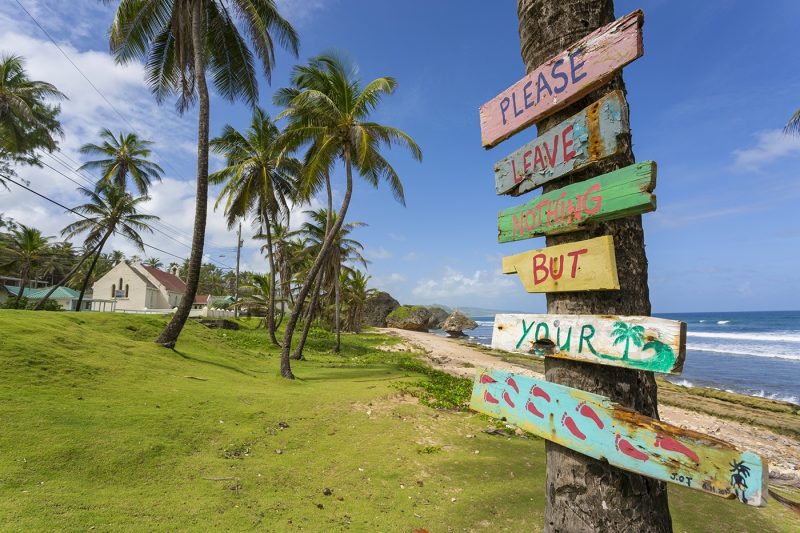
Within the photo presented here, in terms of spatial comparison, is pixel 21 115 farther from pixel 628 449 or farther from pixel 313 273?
pixel 628 449

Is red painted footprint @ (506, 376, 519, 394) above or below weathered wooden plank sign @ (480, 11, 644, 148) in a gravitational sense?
below

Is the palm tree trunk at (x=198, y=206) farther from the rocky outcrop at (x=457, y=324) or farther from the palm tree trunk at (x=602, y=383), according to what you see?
the rocky outcrop at (x=457, y=324)

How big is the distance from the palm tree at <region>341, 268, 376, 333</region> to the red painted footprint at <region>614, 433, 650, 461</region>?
29769mm

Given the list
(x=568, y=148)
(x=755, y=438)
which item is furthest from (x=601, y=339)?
(x=755, y=438)

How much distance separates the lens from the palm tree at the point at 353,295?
32622 mm

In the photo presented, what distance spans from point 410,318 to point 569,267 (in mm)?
47484

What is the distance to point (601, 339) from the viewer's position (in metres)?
1.90

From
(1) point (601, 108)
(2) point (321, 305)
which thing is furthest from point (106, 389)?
(2) point (321, 305)

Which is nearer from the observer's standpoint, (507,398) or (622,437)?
(622,437)

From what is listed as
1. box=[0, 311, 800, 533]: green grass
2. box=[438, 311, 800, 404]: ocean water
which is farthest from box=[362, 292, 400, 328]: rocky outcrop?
box=[0, 311, 800, 533]: green grass

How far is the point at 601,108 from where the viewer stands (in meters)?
2.01

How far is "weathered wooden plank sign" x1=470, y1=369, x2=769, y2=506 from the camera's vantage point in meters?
1.42

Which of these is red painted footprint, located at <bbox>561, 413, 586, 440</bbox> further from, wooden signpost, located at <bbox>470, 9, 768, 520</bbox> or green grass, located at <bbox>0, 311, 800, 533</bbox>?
green grass, located at <bbox>0, 311, 800, 533</bbox>

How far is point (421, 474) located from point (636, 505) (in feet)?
10.7
